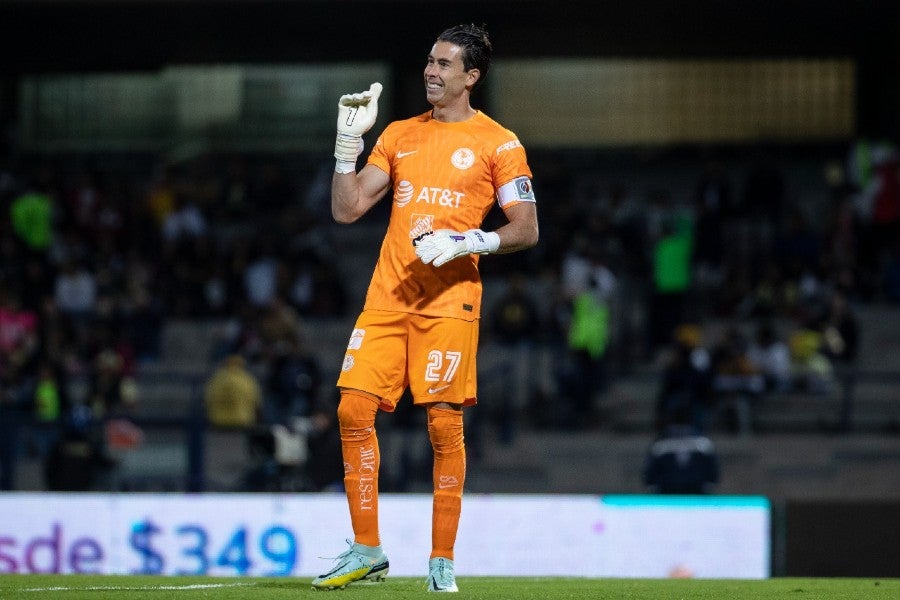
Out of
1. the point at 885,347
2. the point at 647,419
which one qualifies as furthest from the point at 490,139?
the point at 885,347

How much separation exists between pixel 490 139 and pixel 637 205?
48.1 feet

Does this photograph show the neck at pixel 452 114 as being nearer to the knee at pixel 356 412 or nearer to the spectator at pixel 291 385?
the knee at pixel 356 412

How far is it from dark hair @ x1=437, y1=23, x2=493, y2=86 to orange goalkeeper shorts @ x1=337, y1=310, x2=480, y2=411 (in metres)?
1.09

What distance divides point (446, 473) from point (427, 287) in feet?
2.59

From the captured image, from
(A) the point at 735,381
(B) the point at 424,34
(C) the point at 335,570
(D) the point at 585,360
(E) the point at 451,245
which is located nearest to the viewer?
(E) the point at 451,245

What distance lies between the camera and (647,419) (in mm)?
17672

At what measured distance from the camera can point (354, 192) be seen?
6801 mm

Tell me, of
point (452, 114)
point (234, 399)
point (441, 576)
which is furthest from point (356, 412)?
point (234, 399)

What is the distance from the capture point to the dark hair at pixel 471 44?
6891mm

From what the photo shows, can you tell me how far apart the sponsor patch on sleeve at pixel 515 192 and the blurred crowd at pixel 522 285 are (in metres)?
8.32

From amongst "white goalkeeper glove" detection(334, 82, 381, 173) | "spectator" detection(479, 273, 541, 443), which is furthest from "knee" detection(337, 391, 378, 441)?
"spectator" detection(479, 273, 541, 443)

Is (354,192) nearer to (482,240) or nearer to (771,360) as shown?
(482,240)

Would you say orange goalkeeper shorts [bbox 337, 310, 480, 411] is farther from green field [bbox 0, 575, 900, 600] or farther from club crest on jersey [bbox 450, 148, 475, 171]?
green field [bbox 0, 575, 900, 600]

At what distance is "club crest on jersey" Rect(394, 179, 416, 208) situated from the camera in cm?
686
